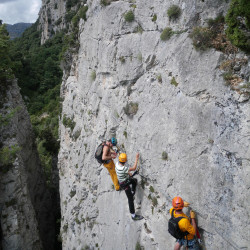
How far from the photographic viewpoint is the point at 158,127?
9.05 meters

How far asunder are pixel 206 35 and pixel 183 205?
5148 millimetres

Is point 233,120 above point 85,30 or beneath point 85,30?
beneath

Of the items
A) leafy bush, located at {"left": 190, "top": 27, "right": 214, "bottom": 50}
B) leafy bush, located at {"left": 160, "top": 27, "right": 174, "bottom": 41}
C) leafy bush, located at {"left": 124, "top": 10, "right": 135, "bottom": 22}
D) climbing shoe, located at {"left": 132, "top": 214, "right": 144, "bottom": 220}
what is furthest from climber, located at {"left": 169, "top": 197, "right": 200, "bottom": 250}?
leafy bush, located at {"left": 124, "top": 10, "right": 135, "bottom": 22}

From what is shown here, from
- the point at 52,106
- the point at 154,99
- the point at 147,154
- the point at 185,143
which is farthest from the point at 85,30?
the point at 52,106

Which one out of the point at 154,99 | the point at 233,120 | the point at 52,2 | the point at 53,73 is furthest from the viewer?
the point at 52,2

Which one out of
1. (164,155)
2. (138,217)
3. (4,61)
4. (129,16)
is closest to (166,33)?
(129,16)

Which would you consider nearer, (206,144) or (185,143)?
(206,144)

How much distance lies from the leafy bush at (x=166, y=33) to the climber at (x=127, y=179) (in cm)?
464

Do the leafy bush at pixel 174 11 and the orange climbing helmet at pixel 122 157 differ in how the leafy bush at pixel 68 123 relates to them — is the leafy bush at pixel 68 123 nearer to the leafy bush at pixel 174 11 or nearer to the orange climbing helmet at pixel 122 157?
the orange climbing helmet at pixel 122 157

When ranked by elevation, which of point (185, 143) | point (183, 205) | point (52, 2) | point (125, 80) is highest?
A: point (52, 2)

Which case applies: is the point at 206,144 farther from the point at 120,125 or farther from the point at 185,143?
the point at 120,125

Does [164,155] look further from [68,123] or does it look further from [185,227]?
[68,123]

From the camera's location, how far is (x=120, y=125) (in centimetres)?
1181

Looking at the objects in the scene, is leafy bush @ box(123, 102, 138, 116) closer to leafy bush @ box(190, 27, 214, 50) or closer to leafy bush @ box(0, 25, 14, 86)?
leafy bush @ box(190, 27, 214, 50)
